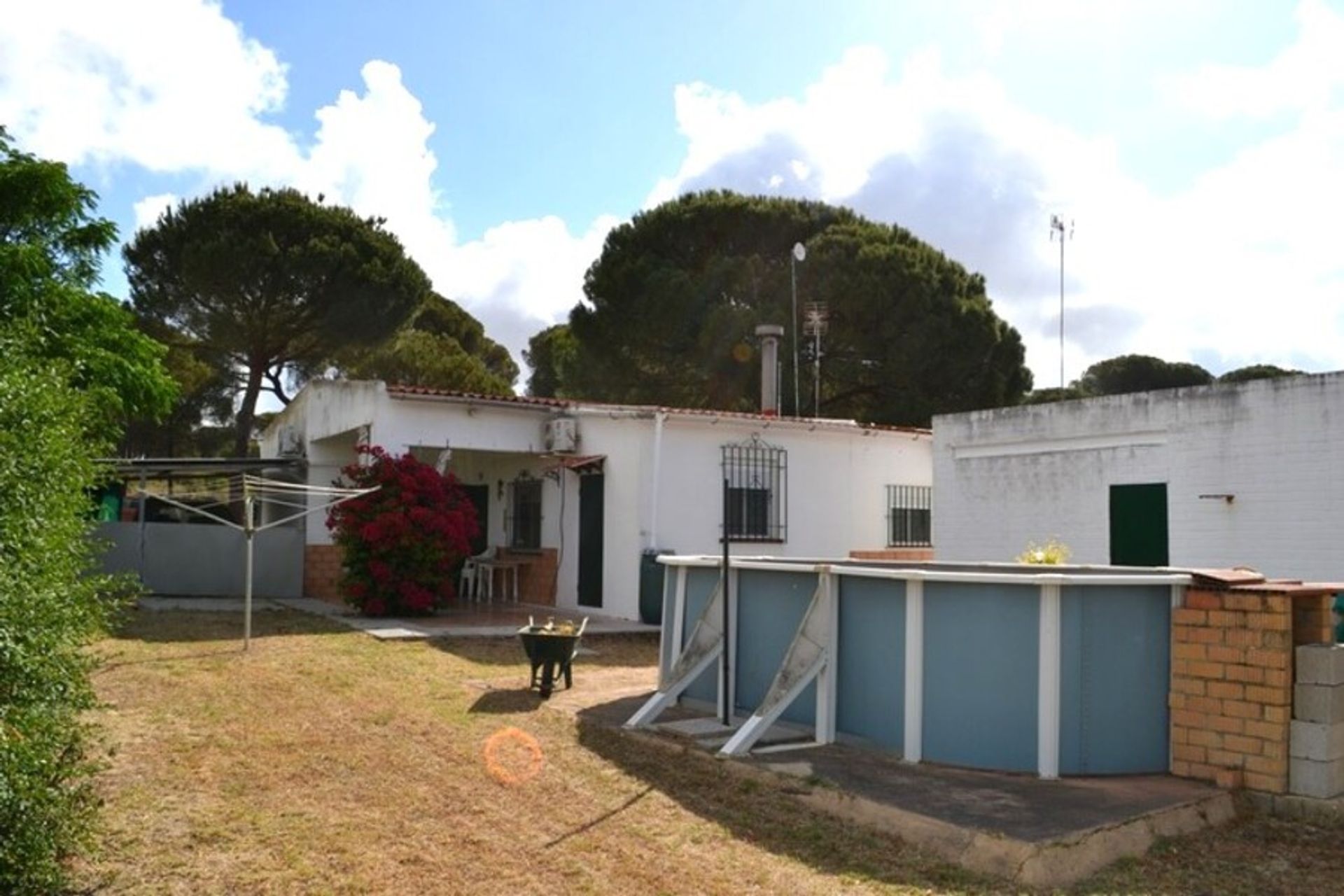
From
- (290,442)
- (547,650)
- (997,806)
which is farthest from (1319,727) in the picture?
(290,442)

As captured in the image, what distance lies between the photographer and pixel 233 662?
35.2 feet

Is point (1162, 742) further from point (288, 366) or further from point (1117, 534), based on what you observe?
point (288, 366)

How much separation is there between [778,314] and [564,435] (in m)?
12.7

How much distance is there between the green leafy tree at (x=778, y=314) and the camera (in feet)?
90.4

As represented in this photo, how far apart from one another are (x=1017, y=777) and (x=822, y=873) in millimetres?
1970

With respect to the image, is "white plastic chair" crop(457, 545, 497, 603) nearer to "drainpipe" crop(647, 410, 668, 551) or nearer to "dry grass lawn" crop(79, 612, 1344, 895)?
"drainpipe" crop(647, 410, 668, 551)

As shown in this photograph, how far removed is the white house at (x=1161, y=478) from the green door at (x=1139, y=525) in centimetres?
1

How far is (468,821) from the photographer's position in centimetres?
562

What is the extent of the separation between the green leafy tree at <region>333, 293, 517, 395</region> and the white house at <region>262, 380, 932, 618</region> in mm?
12360

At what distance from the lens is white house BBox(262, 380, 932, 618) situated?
1559 cm

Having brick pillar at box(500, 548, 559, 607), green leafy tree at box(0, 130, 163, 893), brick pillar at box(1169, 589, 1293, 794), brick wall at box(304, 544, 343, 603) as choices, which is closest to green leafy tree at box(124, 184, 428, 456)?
brick wall at box(304, 544, 343, 603)

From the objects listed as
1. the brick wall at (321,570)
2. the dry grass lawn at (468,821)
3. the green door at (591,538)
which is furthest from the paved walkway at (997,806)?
the brick wall at (321,570)

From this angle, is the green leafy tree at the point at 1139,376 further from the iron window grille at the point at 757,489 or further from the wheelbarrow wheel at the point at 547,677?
the wheelbarrow wheel at the point at 547,677

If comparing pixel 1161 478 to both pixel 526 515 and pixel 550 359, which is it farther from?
pixel 550 359
